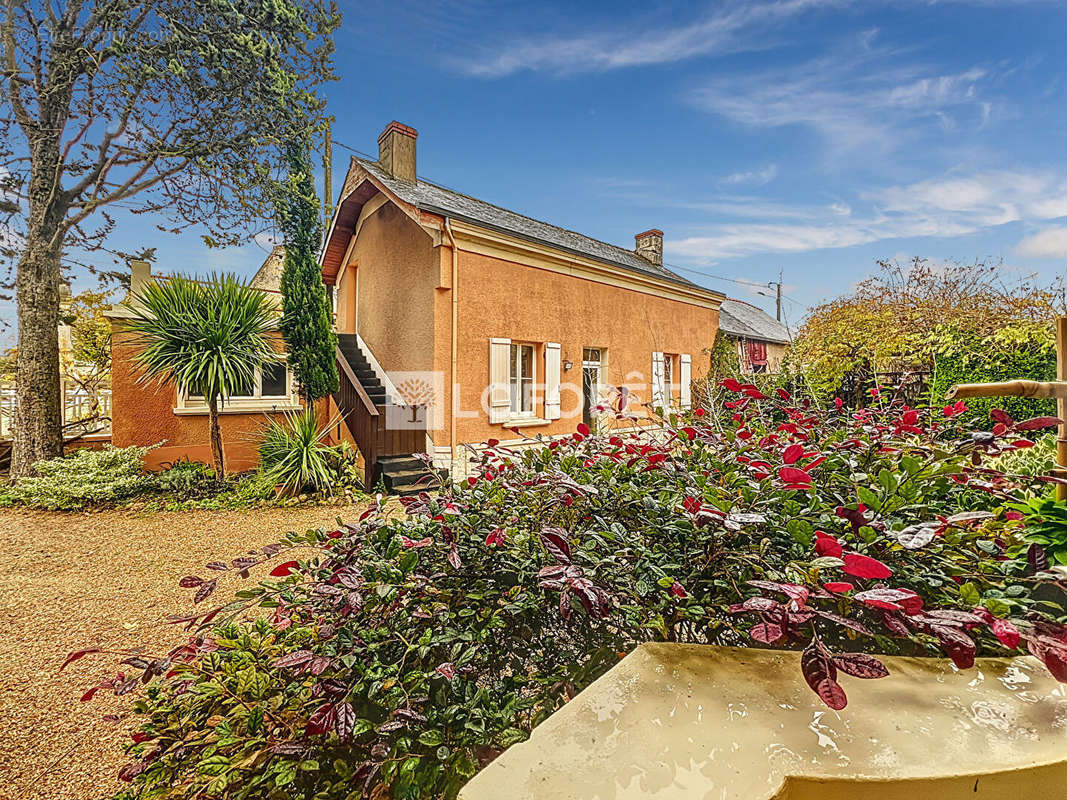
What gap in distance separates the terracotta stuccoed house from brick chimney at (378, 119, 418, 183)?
0.02 m

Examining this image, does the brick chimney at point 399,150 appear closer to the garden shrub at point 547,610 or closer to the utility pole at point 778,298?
the garden shrub at point 547,610

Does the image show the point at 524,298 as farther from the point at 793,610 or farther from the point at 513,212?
the point at 793,610

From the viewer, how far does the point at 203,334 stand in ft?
21.8

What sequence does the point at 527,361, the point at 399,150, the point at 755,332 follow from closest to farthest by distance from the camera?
1. the point at 527,361
2. the point at 399,150
3. the point at 755,332

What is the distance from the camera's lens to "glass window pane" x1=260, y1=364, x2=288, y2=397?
892 cm

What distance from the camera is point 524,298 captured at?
29.5 ft

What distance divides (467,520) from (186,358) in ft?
21.7

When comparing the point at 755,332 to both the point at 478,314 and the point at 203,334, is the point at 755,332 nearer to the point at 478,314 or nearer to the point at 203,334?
the point at 478,314

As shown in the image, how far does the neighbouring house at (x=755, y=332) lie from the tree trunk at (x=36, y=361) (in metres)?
17.5

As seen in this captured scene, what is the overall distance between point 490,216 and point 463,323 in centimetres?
331

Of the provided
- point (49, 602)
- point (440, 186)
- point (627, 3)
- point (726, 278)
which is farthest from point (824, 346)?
point (726, 278)

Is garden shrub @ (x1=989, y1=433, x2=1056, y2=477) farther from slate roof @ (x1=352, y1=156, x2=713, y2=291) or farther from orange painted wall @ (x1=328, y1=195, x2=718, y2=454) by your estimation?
slate roof @ (x1=352, y1=156, x2=713, y2=291)

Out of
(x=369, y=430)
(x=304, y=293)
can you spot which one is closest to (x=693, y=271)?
(x=304, y=293)

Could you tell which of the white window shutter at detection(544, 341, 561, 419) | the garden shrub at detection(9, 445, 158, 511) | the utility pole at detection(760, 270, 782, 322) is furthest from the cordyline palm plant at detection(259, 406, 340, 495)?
the utility pole at detection(760, 270, 782, 322)
